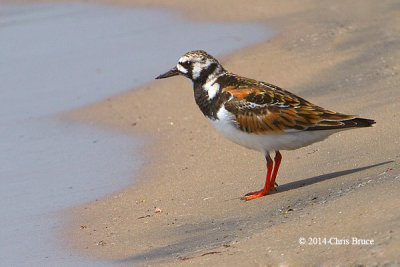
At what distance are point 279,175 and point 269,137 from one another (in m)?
0.88

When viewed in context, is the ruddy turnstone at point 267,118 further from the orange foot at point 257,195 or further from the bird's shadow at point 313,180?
the bird's shadow at point 313,180

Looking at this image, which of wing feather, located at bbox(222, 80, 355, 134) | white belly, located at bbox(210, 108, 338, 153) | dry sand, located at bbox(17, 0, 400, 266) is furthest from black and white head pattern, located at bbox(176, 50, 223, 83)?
dry sand, located at bbox(17, 0, 400, 266)

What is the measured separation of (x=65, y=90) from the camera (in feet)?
39.8

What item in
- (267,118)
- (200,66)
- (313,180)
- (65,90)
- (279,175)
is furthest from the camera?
(65,90)

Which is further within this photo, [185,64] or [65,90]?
[65,90]

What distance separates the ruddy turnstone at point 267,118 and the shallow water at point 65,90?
187 cm

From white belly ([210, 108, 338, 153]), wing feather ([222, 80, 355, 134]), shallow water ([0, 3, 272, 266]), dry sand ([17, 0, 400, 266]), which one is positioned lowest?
shallow water ([0, 3, 272, 266])

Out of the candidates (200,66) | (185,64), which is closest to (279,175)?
(200,66)

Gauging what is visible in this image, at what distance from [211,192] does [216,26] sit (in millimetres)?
8206

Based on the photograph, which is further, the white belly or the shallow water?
the shallow water

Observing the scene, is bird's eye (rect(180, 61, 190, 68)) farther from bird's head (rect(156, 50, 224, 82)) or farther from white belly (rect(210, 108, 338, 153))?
white belly (rect(210, 108, 338, 153))

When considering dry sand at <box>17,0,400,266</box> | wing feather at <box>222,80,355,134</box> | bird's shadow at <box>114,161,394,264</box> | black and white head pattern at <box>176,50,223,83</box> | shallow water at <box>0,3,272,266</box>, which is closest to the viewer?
dry sand at <box>17,0,400,266</box>

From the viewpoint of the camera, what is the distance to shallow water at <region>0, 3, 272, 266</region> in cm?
761

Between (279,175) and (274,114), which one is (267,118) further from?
(279,175)
